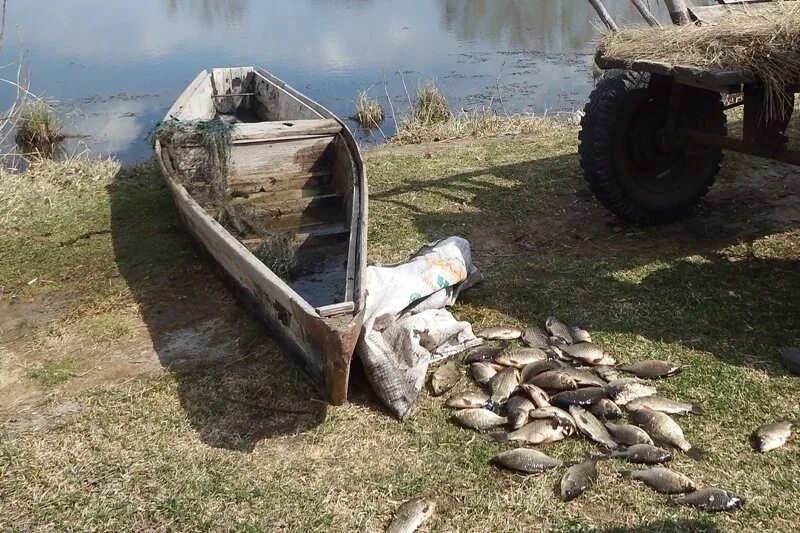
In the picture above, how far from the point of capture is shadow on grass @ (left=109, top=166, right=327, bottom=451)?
13.6 ft

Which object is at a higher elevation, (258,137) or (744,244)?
(258,137)

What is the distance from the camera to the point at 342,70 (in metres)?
17.8

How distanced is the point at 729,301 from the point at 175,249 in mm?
4696

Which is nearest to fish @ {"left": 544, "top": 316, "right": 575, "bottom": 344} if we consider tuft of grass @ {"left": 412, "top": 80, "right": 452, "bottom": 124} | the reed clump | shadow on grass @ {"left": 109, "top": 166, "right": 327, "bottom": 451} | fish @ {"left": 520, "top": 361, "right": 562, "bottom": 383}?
fish @ {"left": 520, "top": 361, "right": 562, "bottom": 383}

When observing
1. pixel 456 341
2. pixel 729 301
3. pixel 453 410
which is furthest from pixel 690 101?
pixel 453 410

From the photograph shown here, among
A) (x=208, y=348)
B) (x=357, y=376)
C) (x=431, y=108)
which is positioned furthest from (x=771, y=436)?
(x=431, y=108)

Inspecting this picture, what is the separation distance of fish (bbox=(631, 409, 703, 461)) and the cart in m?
2.60

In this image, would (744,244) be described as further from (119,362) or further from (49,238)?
(49,238)

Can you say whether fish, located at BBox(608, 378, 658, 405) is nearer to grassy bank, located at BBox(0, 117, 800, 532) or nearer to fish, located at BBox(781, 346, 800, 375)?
grassy bank, located at BBox(0, 117, 800, 532)

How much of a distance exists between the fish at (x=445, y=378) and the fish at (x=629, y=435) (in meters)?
0.96

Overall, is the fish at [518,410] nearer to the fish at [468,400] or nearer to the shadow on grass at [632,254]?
the fish at [468,400]

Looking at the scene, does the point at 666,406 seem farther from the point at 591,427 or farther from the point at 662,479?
the point at 662,479

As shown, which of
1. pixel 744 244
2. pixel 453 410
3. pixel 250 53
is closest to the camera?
pixel 453 410

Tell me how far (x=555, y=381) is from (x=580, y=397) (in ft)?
0.61
